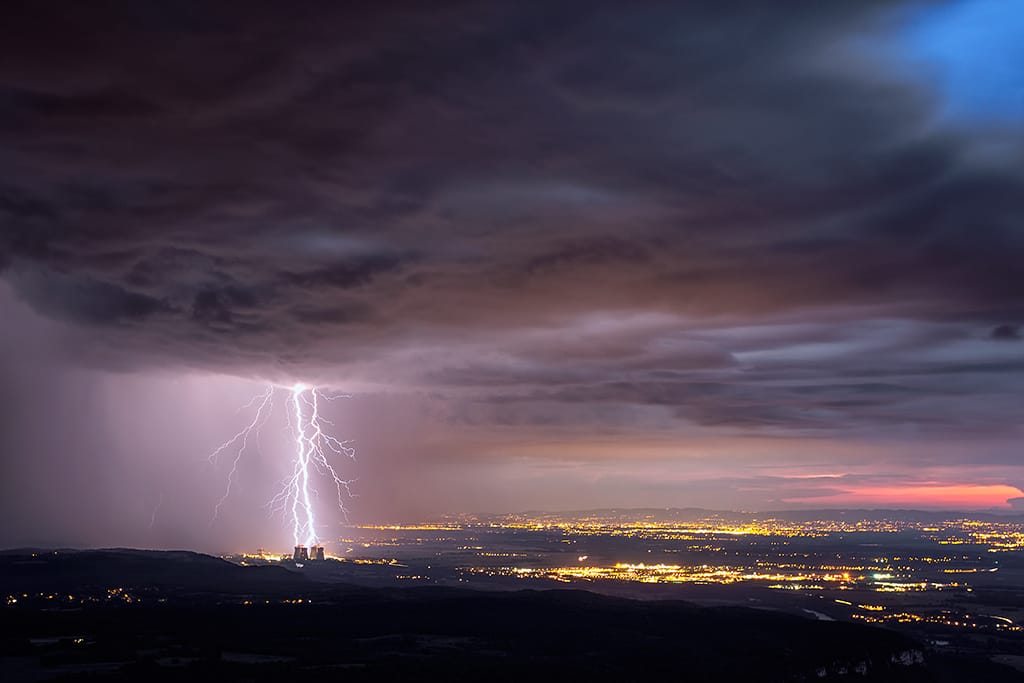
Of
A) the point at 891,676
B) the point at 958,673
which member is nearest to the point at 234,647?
the point at 891,676

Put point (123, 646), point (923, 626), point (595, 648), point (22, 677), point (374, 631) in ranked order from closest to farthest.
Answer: point (22, 677) → point (123, 646) → point (595, 648) → point (374, 631) → point (923, 626)

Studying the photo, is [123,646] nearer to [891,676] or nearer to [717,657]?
[717,657]

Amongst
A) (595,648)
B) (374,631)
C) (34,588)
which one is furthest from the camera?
(34,588)

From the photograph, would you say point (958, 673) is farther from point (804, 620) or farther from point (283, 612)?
point (283, 612)

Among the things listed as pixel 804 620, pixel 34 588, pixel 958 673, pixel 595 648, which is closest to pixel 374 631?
pixel 595 648

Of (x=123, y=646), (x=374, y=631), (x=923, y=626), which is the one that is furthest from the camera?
(x=923, y=626)

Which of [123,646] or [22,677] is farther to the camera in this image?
[123,646]

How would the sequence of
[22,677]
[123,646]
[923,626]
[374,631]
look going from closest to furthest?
[22,677]
[123,646]
[374,631]
[923,626]
